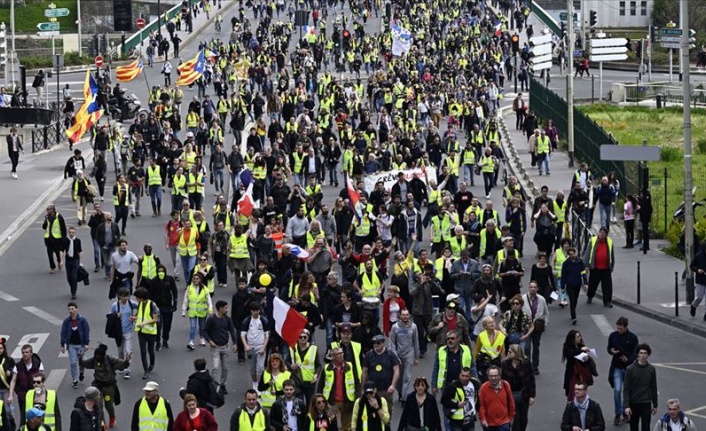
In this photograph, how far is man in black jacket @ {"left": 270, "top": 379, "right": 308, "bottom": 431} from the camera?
18.6 metres

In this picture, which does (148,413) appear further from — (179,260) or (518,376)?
(179,260)

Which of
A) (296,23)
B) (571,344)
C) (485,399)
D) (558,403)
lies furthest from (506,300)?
(296,23)

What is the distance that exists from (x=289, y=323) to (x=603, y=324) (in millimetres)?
7618

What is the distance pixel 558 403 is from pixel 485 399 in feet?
11.7

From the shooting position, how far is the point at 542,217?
102ft

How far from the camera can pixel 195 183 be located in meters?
36.4

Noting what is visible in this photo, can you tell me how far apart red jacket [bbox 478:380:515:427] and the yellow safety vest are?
13987 mm

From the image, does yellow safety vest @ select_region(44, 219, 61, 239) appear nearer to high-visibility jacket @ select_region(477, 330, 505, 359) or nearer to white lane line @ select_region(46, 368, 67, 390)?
white lane line @ select_region(46, 368, 67, 390)

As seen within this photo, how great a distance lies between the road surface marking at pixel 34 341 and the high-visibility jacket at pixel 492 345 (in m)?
7.67

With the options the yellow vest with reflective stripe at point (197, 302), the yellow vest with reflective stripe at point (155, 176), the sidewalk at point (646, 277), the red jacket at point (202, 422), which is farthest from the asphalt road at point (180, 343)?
the red jacket at point (202, 422)

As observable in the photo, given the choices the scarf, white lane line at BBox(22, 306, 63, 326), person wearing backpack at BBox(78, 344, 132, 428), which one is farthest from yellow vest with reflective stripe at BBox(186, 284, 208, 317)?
the scarf

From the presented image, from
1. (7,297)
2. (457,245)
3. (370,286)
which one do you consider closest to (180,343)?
(370,286)

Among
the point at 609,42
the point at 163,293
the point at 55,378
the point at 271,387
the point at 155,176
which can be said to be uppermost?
the point at 609,42

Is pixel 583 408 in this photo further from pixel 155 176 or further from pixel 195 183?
pixel 155 176
